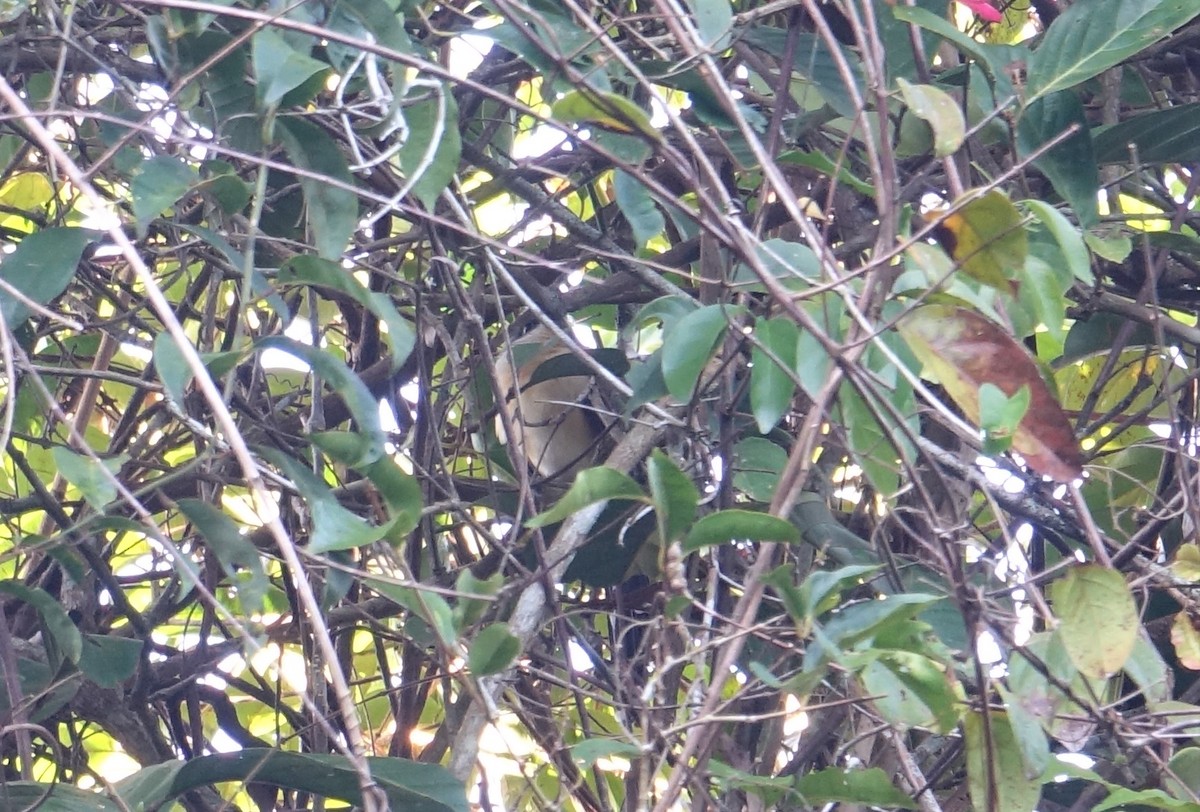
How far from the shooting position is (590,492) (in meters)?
0.89

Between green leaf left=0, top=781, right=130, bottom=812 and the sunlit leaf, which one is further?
green leaf left=0, top=781, right=130, bottom=812

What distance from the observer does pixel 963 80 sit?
52.9 inches

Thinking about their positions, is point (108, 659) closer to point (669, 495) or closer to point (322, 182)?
point (322, 182)

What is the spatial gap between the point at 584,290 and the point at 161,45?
63 centimetres

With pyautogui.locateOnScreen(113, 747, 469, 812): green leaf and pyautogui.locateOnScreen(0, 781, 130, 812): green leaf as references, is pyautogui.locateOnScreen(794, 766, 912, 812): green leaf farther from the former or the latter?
pyautogui.locateOnScreen(0, 781, 130, 812): green leaf

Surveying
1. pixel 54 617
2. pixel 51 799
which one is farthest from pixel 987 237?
pixel 51 799

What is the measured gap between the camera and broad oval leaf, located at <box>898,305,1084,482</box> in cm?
83

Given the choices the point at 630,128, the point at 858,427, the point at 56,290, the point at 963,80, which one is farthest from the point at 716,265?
the point at 56,290

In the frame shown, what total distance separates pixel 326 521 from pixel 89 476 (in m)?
0.15

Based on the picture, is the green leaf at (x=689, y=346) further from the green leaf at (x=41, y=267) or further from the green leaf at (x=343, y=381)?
the green leaf at (x=41, y=267)

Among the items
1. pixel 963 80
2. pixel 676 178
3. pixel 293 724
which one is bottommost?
pixel 293 724

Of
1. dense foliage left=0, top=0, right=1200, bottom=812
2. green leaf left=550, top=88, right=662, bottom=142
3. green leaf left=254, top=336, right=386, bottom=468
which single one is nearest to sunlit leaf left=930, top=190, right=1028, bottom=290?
dense foliage left=0, top=0, right=1200, bottom=812

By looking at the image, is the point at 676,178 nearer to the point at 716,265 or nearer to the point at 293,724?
the point at 716,265

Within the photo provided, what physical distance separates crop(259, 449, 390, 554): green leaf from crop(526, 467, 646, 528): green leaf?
0.34 ft
